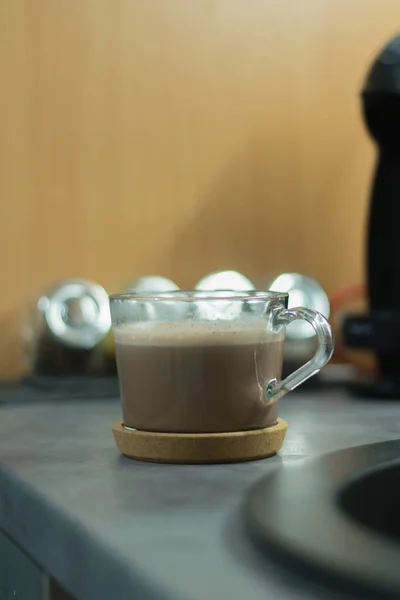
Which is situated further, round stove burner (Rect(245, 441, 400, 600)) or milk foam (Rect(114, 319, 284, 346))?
milk foam (Rect(114, 319, 284, 346))

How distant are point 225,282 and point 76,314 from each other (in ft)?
0.82

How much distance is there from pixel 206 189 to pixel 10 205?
1.07ft

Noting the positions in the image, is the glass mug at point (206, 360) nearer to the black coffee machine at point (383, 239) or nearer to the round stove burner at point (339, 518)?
the round stove burner at point (339, 518)

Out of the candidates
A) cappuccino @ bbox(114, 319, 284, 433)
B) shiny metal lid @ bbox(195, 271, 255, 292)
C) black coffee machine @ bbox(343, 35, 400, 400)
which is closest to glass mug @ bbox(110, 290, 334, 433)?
cappuccino @ bbox(114, 319, 284, 433)

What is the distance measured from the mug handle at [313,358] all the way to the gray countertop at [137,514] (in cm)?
6

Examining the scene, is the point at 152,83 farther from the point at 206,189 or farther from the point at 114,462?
the point at 114,462

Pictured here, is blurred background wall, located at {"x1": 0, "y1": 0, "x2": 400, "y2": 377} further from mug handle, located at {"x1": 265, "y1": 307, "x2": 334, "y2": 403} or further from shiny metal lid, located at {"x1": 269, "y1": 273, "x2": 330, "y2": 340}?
mug handle, located at {"x1": 265, "y1": 307, "x2": 334, "y2": 403}

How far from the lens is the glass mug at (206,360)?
70 cm

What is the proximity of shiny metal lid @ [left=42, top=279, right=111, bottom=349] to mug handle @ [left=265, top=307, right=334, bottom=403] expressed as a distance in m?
0.53

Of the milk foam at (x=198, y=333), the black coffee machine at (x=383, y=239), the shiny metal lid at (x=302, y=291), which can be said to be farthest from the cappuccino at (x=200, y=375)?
the shiny metal lid at (x=302, y=291)

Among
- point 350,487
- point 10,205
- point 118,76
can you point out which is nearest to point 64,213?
point 10,205

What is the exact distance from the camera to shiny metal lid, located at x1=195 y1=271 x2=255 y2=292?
133cm

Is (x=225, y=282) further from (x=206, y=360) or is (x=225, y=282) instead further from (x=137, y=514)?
(x=137, y=514)

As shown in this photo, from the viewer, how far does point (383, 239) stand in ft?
3.84
